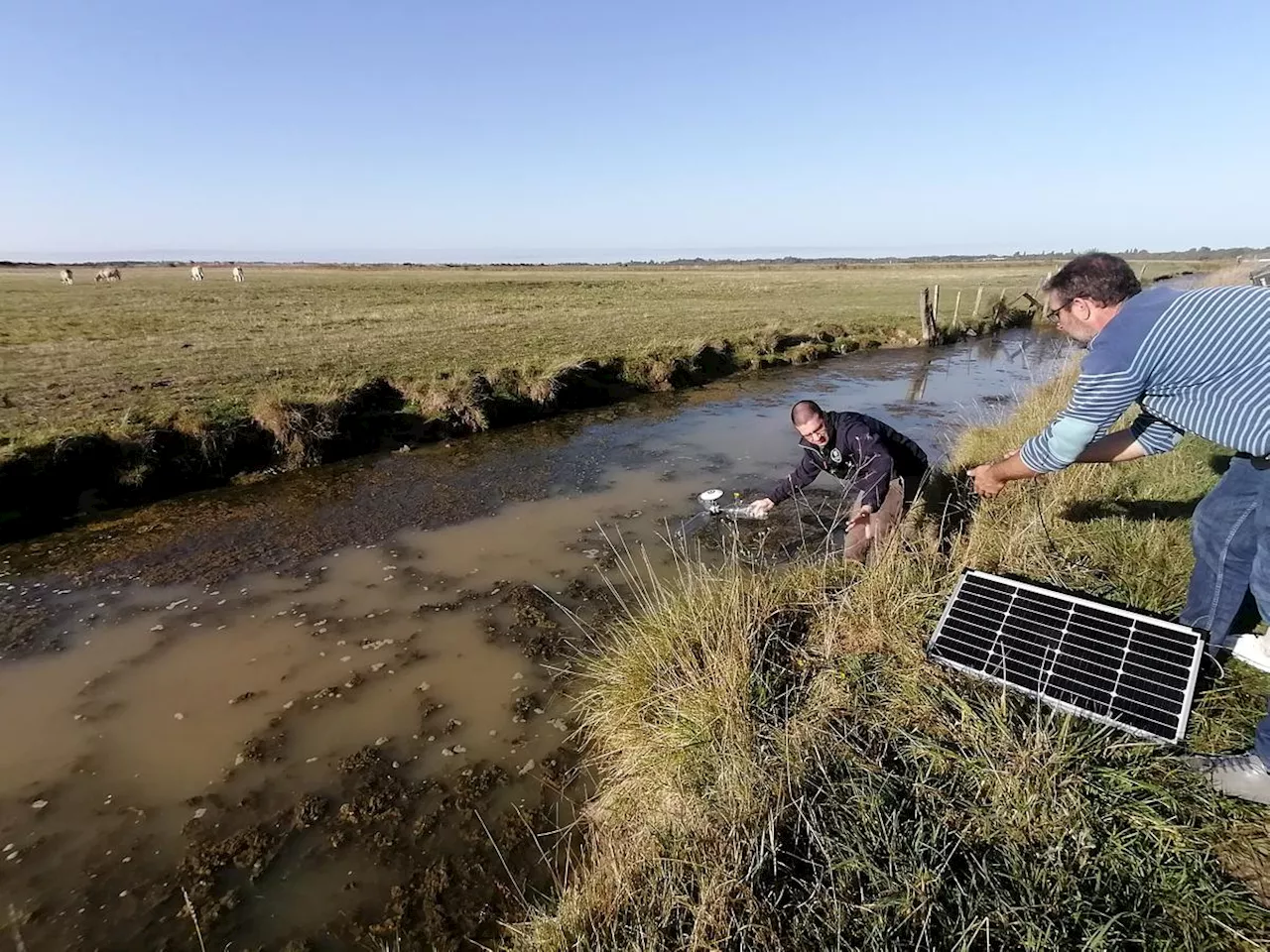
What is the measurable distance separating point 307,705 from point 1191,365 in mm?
5117

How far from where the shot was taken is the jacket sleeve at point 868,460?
16.2 ft

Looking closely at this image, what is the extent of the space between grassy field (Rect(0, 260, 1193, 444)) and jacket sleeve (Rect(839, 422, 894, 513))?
858cm

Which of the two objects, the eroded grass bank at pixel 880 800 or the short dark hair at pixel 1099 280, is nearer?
the eroded grass bank at pixel 880 800

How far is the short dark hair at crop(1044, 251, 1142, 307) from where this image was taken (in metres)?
2.68

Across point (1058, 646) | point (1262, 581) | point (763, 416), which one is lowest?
point (763, 416)

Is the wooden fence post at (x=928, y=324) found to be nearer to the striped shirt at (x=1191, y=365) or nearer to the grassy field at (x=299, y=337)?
the grassy field at (x=299, y=337)

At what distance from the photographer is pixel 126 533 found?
758cm

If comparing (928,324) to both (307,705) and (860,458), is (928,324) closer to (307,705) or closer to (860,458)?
(860,458)

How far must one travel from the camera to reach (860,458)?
499cm

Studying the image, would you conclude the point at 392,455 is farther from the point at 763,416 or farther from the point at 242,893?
the point at 242,893

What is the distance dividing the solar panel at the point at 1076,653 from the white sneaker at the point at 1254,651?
0.76 ft

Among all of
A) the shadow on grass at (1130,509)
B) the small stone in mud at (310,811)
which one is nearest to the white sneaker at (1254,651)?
the shadow on grass at (1130,509)

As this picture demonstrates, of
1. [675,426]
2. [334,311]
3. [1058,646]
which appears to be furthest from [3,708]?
[334,311]

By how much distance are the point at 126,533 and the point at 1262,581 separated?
9440 mm
